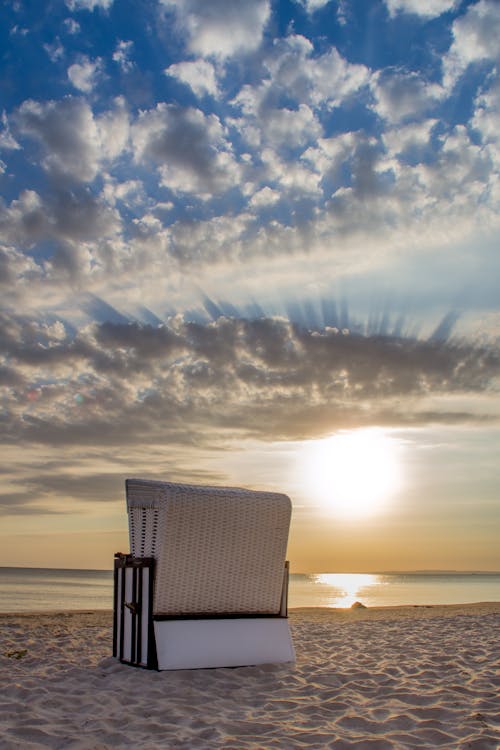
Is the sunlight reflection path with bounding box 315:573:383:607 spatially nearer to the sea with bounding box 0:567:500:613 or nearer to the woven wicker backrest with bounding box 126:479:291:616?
the sea with bounding box 0:567:500:613

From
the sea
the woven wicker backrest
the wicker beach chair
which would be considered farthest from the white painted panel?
the sea

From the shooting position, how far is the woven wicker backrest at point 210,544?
682cm

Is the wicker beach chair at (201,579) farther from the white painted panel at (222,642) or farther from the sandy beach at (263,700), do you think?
the sandy beach at (263,700)

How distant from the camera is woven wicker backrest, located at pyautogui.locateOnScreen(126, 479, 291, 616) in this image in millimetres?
6816

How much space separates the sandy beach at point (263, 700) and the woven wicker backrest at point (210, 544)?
0.74 metres

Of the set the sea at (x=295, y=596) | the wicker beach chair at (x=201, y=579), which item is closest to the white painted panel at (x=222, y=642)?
the wicker beach chair at (x=201, y=579)

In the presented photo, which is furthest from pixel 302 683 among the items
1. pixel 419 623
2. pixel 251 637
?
pixel 419 623

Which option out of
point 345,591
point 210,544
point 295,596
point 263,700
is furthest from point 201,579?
point 345,591

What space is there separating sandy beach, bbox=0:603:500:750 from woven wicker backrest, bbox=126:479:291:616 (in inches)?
29.3

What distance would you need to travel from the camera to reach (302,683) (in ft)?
21.0

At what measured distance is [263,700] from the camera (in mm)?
5750

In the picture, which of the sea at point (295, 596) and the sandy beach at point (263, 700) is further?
the sea at point (295, 596)

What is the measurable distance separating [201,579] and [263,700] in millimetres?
1593

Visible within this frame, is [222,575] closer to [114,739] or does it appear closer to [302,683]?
[302,683]
